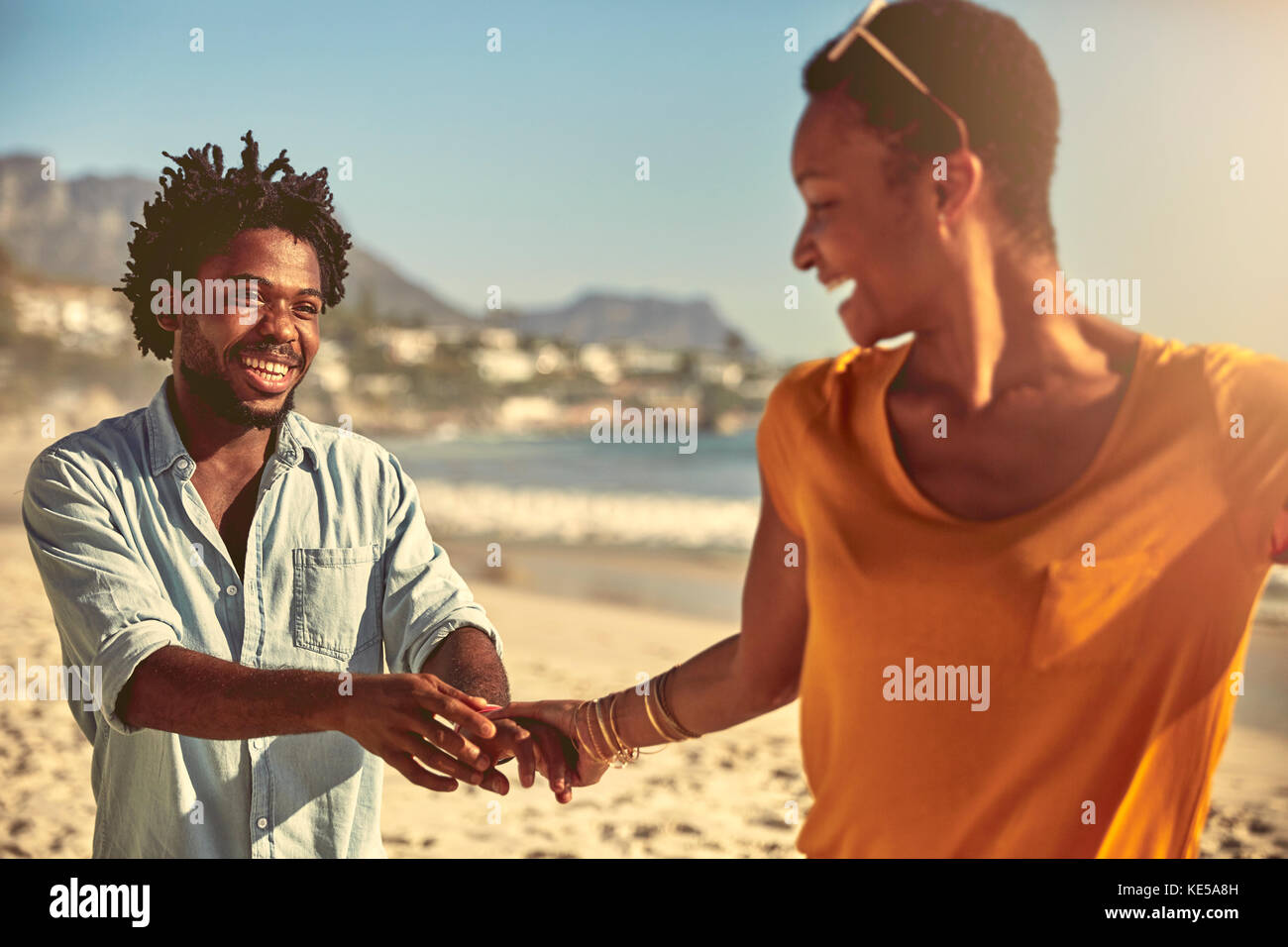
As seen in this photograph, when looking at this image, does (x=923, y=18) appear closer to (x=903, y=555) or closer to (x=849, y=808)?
(x=903, y=555)

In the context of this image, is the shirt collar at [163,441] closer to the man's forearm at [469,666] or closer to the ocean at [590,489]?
the man's forearm at [469,666]

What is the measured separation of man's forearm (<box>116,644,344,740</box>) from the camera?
169cm

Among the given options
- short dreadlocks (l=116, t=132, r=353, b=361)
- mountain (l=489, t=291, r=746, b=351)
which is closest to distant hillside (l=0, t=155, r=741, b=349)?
mountain (l=489, t=291, r=746, b=351)

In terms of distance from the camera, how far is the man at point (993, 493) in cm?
126

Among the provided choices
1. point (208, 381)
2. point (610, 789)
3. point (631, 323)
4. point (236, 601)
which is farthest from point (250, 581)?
point (631, 323)

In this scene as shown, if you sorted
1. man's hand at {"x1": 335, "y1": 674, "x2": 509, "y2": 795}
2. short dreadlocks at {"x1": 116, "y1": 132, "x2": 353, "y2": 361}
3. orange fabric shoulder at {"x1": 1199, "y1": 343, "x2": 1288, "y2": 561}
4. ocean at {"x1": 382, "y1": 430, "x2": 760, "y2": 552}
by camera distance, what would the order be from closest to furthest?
orange fabric shoulder at {"x1": 1199, "y1": 343, "x2": 1288, "y2": 561} < man's hand at {"x1": 335, "y1": 674, "x2": 509, "y2": 795} < short dreadlocks at {"x1": 116, "y1": 132, "x2": 353, "y2": 361} < ocean at {"x1": 382, "y1": 430, "x2": 760, "y2": 552}

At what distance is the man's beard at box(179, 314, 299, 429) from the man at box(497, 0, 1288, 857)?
1053 millimetres

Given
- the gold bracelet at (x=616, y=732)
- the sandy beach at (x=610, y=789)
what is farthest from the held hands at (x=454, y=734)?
the sandy beach at (x=610, y=789)

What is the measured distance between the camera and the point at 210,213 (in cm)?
192

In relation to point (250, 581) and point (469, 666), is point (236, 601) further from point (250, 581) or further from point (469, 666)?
point (469, 666)

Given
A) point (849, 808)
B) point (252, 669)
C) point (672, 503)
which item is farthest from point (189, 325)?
point (672, 503)

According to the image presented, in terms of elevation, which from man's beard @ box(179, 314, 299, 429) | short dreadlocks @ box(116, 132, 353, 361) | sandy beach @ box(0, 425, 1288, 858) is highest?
short dreadlocks @ box(116, 132, 353, 361)

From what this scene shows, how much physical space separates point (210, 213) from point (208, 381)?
0.30 metres

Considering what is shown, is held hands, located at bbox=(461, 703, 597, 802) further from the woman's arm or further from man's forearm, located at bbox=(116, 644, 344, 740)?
man's forearm, located at bbox=(116, 644, 344, 740)
